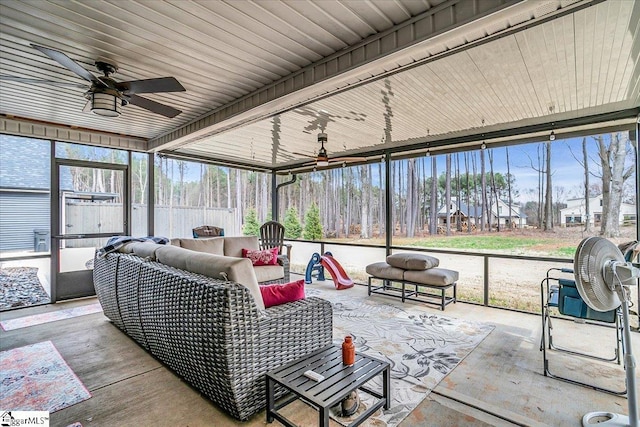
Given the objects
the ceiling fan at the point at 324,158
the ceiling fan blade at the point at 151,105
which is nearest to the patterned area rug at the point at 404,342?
the ceiling fan at the point at 324,158

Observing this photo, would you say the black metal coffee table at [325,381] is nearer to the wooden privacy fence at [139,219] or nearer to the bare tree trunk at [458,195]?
the bare tree trunk at [458,195]

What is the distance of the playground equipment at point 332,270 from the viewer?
5.82 m

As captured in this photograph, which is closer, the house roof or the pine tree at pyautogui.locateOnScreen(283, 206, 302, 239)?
the house roof

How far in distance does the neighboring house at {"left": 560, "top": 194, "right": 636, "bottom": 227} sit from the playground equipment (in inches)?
139

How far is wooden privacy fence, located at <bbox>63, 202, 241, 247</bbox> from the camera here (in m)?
5.28

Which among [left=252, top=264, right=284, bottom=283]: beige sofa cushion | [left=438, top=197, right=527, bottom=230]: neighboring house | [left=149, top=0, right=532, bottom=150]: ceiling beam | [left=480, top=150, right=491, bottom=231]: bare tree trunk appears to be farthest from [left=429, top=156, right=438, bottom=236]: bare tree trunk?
[left=149, top=0, right=532, bottom=150]: ceiling beam

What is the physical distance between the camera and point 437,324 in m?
3.93

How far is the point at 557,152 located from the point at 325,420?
16.3ft

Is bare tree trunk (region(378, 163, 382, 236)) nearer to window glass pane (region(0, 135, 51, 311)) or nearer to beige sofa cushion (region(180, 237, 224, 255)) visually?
beige sofa cushion (region(180, 237, 224, 255))

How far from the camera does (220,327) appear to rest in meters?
1.93

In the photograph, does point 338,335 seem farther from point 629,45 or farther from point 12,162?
point 12,162

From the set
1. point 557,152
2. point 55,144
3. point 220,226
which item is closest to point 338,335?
point 557,152

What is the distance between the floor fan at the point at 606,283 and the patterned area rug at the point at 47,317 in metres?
5.57

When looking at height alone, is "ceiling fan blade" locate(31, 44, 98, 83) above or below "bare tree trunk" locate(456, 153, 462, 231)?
above
